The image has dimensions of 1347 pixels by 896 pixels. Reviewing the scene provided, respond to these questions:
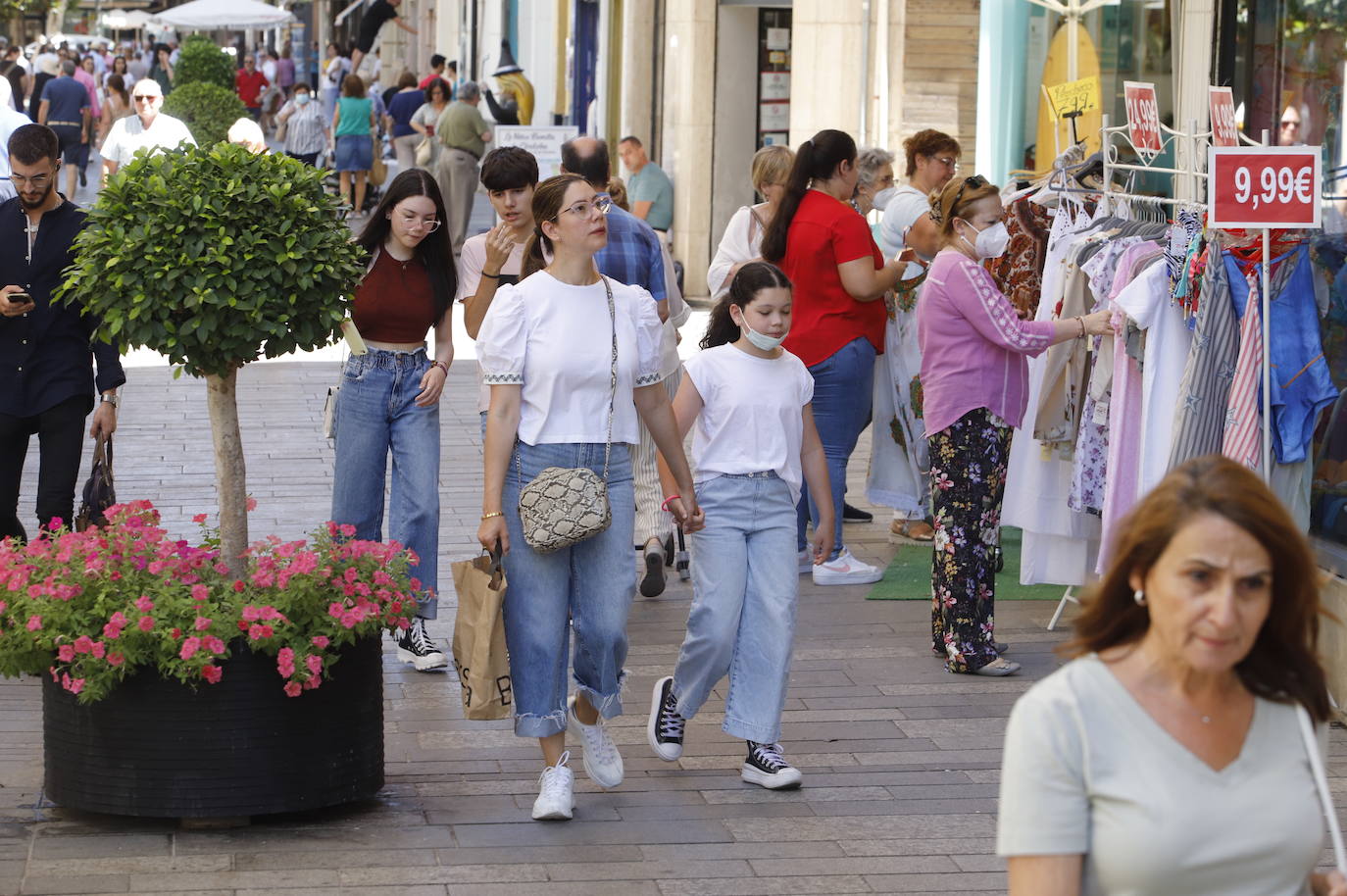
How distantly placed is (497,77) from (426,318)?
20.7 m

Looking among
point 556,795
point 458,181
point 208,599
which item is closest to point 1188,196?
point 556,795

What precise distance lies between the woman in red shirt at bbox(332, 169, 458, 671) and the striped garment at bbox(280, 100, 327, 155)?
2117 centimetres

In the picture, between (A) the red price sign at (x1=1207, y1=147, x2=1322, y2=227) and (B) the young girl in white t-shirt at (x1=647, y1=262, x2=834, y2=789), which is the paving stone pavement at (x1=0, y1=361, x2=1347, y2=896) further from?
(A) the red price sign at (x1=1207, y1=147, x2=1322, y2=227)

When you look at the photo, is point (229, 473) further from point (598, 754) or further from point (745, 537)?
point (745, 537)

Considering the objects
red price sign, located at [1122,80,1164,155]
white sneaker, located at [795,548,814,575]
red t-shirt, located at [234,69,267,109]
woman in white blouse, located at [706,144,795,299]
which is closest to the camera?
red price sign, located at [1122,80,1164,155]

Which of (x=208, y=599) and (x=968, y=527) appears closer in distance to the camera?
(x=208, y=599)

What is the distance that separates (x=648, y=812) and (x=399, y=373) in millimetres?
1995

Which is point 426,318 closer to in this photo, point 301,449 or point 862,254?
point 862,254

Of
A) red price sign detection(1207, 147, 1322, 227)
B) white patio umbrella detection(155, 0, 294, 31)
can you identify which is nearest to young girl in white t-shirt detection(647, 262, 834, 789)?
red price sign detection(1207, 147, 1322, 227)

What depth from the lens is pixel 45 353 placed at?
22.7ft

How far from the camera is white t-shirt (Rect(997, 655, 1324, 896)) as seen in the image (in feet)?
8.58

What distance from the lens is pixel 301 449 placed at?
11711mm

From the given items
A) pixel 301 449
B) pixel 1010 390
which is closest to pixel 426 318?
pixel 1010 390

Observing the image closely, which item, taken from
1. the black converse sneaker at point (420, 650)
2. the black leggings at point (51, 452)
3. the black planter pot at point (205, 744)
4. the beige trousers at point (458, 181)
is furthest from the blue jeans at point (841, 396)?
the beige trousers at point (458, 181)
